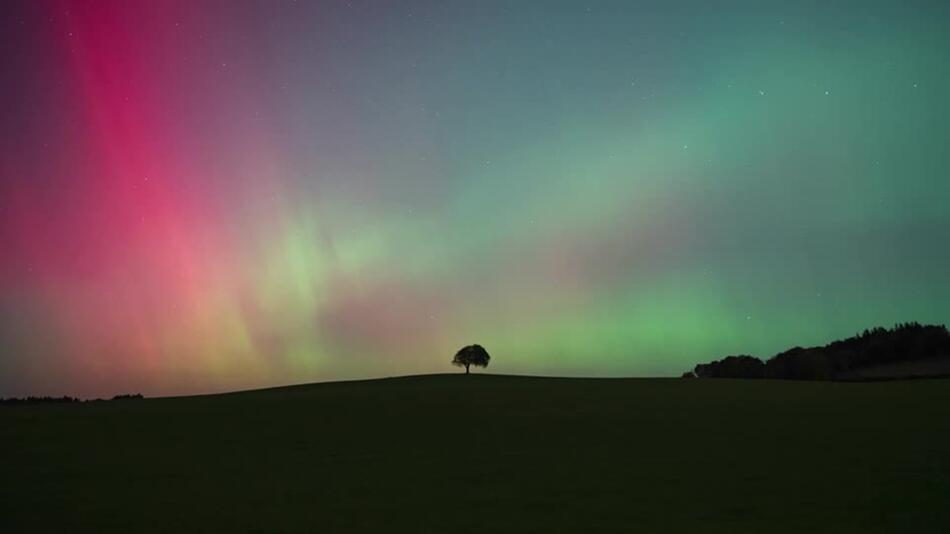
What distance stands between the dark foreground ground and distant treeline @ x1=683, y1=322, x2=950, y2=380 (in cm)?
5253

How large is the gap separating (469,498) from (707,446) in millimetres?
9123

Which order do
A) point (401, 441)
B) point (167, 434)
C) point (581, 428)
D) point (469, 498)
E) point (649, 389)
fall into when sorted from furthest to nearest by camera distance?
point (649, 389), point (167, 434), point (581, 428), point (401, 441), point (469, 498)

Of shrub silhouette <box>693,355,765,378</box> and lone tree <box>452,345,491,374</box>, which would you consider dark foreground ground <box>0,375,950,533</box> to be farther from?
lone tree <box>452,345,491,374</box>

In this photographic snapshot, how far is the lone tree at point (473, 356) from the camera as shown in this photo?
12219cm

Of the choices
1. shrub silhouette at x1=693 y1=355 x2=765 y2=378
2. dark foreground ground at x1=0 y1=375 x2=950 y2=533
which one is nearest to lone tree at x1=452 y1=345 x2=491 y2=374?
shrub silhouette at x1=693 y1=355 x2=765 y2=378

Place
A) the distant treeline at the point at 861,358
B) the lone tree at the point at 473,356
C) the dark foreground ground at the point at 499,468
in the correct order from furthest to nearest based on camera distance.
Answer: the lone tree at the point at 473,356, the distant treeline at the point at 861,358, the dark foreground ground at the point at 499,468

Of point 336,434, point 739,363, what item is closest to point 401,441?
point 336,434

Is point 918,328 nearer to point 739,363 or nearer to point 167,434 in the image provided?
point 739,363

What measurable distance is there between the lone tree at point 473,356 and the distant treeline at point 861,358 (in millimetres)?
35061

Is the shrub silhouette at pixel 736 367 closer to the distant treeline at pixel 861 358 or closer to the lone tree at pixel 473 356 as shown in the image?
the distant treeline at pixel 861 358

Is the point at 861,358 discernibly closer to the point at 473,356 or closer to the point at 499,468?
the point at 473,356

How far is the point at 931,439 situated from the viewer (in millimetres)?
21594

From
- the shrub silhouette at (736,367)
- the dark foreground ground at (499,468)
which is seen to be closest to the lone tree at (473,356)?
the shrub silhouette at (736,367)

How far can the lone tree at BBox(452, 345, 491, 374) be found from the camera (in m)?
122
